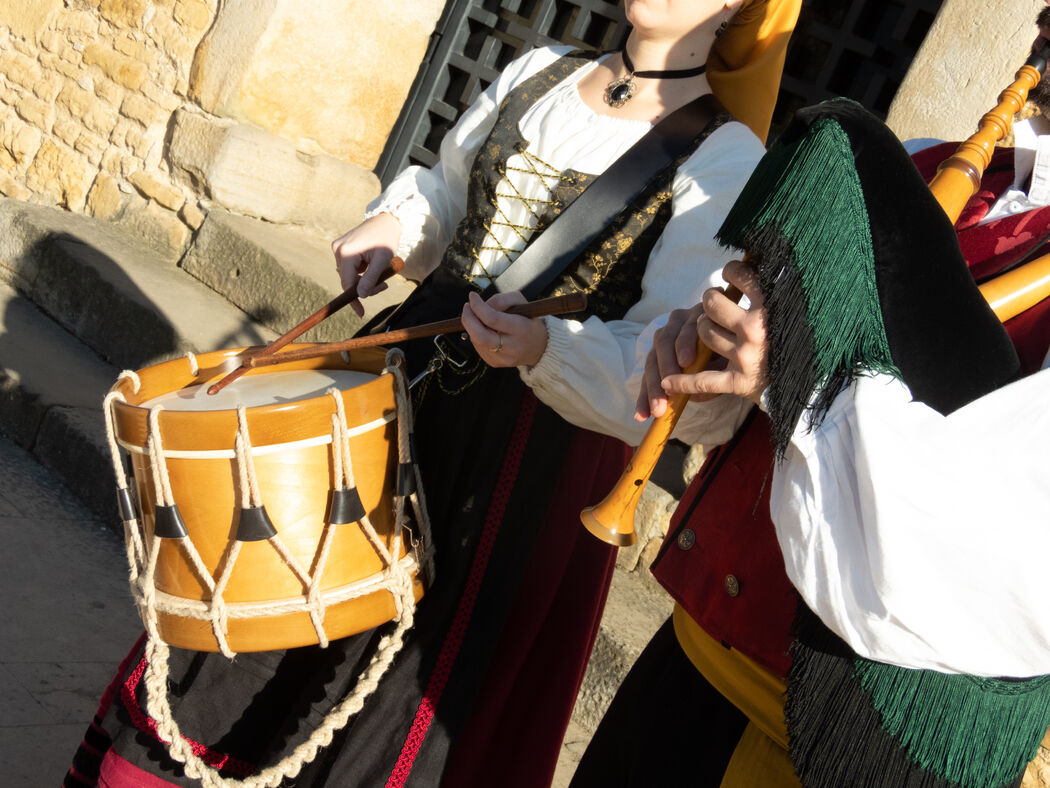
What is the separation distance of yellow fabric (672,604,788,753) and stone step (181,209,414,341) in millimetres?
2467

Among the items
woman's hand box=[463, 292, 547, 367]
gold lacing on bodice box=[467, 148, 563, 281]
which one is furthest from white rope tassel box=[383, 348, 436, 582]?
gold lacing on bodice box=[467, 148, 563, 281]

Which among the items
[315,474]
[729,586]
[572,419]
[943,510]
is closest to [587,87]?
[572,419]

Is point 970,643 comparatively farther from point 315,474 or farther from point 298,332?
point 298,332

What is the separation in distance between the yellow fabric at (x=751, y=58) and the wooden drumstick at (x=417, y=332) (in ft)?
1.83

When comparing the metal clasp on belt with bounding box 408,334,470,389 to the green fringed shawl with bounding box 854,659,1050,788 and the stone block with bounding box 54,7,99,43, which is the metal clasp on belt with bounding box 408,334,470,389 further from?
the stone block with bounding box 54,7,99,43

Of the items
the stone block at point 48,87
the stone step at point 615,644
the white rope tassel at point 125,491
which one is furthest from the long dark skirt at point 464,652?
the stone block at point 48,87

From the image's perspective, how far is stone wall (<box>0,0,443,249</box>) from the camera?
421cm

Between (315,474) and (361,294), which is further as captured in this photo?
(361,294)

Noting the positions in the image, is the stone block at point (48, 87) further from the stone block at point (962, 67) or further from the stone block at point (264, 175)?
the stone block at point (962, 67)

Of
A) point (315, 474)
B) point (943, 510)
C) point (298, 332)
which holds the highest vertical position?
point (943, 510)

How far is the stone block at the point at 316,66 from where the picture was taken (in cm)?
416

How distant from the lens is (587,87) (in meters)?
1.83

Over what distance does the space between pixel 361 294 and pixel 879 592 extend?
1.15 m

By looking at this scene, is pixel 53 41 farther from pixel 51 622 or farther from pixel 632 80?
pixel 632 80
